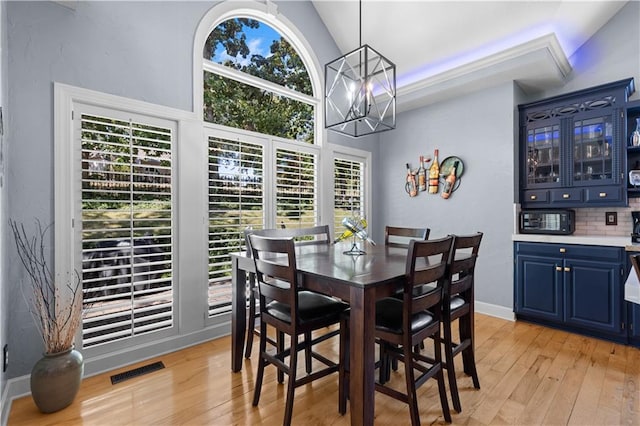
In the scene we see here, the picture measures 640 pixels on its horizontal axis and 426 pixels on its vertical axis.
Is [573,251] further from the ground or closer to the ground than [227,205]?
closer to the ground

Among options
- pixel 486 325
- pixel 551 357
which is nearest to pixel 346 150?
pixel 486 325

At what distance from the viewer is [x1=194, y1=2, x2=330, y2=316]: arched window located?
118 inches

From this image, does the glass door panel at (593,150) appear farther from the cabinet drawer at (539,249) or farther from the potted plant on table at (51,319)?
the potted plant on table at (51,319)

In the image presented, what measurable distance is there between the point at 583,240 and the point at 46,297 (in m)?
4.58

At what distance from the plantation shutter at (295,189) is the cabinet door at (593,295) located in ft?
9.15

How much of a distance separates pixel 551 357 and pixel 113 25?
177 inches

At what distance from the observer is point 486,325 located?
333 cm

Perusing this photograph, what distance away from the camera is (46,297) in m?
2.13

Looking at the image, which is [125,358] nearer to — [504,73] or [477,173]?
[477,173]

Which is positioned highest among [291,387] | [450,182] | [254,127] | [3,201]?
[254,127]

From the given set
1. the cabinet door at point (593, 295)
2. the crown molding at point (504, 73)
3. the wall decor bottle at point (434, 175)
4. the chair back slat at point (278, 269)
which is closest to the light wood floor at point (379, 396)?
the cabinet door at point (593, 295)

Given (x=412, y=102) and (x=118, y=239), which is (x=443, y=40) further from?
(x=118, y=239)

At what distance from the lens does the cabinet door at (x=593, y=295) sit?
2.79m

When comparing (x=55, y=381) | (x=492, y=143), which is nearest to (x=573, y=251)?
(x=492, y=143)
